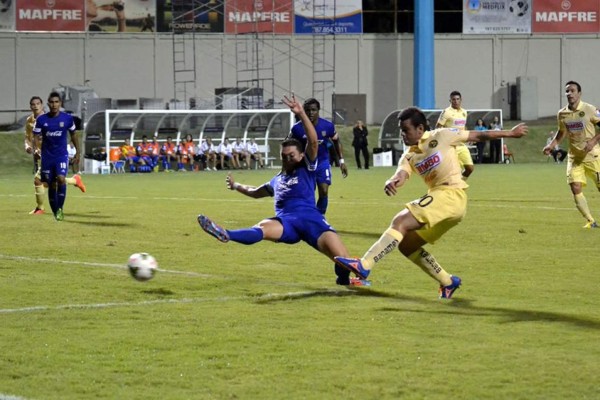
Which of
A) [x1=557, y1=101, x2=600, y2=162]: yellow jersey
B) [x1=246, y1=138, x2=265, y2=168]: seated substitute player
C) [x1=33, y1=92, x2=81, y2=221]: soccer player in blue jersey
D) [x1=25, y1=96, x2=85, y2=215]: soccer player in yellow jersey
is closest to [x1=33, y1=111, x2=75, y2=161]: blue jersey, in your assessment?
[x1=33, y1=92, x2=81, y2=221]: soccer player in blue jersey

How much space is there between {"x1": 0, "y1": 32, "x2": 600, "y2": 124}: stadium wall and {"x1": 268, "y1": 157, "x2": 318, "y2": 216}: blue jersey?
47838 mm

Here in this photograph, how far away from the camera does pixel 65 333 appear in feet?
30.2

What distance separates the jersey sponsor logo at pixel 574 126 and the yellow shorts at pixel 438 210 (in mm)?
9254

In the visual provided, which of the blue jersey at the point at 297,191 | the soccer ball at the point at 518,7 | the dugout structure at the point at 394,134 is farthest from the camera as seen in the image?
the soccer ball at the point at 518,7

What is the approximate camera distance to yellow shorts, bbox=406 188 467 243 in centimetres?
1062

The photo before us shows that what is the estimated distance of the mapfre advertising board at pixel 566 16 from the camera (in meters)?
64.1

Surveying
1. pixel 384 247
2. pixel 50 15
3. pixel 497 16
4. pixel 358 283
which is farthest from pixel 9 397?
pixel 497 16

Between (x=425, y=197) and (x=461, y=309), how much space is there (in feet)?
3.47

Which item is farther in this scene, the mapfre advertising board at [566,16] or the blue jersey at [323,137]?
the mapfre advertising board at [566,16]

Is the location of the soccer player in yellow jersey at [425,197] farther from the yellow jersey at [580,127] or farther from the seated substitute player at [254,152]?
the seated substitute player at [254,152]

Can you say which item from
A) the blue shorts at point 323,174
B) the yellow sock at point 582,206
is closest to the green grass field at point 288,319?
the yellow sock at point 582,206

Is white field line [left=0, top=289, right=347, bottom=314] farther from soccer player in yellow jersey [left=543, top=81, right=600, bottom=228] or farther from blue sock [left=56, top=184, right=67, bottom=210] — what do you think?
blue sock [left=56, top=184, right=67, bottom=210]

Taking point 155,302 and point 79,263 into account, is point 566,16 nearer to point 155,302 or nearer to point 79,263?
point 79,263

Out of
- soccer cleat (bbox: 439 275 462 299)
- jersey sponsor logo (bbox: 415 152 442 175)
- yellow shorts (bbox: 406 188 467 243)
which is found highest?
jersey sponsor logo (bbox: 415 152 442 175)
